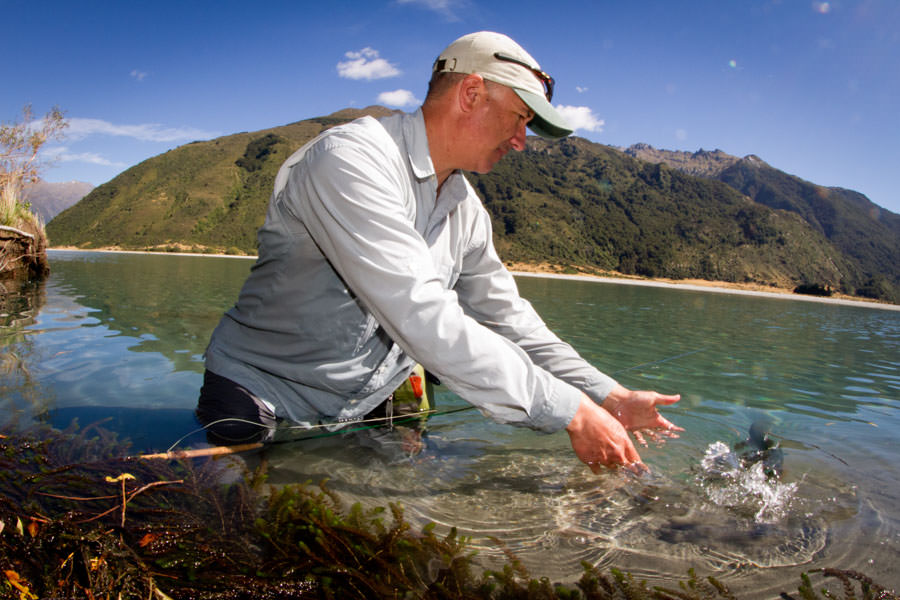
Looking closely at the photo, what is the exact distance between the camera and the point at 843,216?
135000 mm

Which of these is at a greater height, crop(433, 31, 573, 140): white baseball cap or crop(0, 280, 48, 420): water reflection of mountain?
crop(433, 31, 573, 140): white baseball cap

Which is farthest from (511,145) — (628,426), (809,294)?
(809,294)

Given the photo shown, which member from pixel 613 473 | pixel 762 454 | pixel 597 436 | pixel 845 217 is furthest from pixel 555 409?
pixel 845 217

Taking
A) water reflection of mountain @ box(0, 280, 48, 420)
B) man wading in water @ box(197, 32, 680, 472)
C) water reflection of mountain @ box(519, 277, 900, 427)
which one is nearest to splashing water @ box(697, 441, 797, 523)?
man wading in water @ box(197, 32, 680, 472)

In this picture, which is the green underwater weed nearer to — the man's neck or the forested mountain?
the man's neck

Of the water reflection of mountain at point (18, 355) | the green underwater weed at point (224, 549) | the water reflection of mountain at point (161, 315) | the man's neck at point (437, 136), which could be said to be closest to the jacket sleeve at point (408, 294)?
the man's neck at point (437, 136)

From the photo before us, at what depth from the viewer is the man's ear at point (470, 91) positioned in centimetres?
184

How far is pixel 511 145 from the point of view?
1998 millimetres

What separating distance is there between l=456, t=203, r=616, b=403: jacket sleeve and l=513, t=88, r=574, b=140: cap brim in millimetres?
627

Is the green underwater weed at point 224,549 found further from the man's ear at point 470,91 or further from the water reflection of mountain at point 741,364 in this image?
the water reflection of mountain at point 741,364

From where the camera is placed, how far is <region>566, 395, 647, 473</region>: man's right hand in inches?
67.5

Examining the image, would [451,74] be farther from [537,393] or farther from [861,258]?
[861,258]

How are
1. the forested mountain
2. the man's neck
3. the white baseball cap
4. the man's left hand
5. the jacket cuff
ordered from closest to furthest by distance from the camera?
1. the jacket cuff
2. the white baseball cap
3. the man's neck
4. the man's left hand
5. the forested mountain

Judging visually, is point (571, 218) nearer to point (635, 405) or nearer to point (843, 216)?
point (635, 405)
